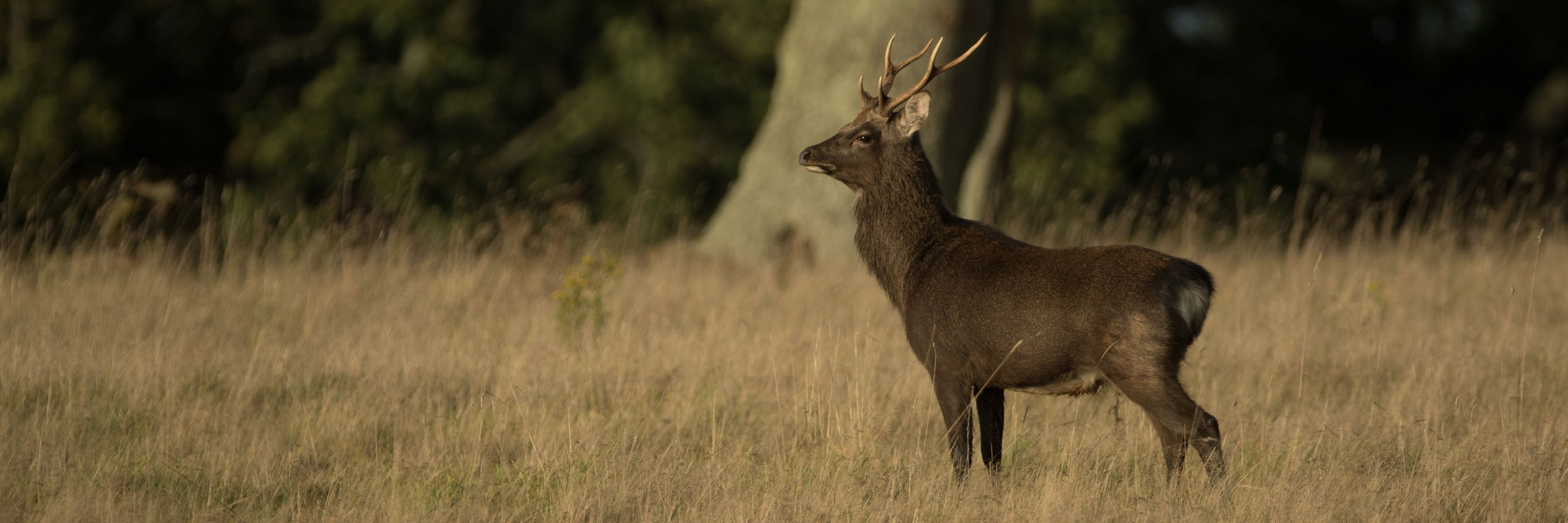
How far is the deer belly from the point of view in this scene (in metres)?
4.70

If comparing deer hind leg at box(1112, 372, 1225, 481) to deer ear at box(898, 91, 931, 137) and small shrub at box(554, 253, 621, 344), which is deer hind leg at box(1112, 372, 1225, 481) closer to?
deer ear at box(898, 91, 931, 137)

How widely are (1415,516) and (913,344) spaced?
1.75m

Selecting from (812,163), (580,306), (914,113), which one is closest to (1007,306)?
(914,113)

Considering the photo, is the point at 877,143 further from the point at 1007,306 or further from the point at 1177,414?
the point at 1177,414

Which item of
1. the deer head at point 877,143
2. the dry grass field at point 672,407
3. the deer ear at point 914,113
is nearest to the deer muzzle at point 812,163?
the deer head at point 877,143

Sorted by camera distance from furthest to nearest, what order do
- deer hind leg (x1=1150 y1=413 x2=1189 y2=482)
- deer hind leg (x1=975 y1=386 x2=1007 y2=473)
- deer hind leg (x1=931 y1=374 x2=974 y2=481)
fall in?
deer hind leg (x1=975 y1=386 x2=1007 y2=473) < deer hind leg (x1=931 y1=374 x2=974 y2=481) < deer hind leg (x1=1150 y1=413 x2=1189 y2=482)

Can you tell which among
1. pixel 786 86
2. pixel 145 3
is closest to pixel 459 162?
pixel 145 3

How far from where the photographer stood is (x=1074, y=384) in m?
4.77

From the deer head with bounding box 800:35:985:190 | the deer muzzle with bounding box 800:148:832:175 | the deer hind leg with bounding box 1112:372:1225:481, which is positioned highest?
the deer head with bounding box 800:35:985:190

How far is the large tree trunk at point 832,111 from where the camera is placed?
35.8ft

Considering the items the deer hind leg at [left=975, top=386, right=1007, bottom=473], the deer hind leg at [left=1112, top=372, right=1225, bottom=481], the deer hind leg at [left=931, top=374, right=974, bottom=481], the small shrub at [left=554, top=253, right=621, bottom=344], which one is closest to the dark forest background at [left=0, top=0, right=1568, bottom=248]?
the small shrub at [left=554, top=253, right=621, bottom=344]

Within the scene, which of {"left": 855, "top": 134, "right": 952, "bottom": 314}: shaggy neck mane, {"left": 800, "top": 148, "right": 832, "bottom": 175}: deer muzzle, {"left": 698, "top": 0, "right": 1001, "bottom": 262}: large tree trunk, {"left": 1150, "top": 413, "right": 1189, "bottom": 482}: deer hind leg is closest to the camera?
{"left": 1150, "top": 413, "right": 1189, "bottom": 482}: deer hind leg

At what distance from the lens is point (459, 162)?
64.7 ft

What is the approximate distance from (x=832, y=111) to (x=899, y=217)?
19.5 ft
